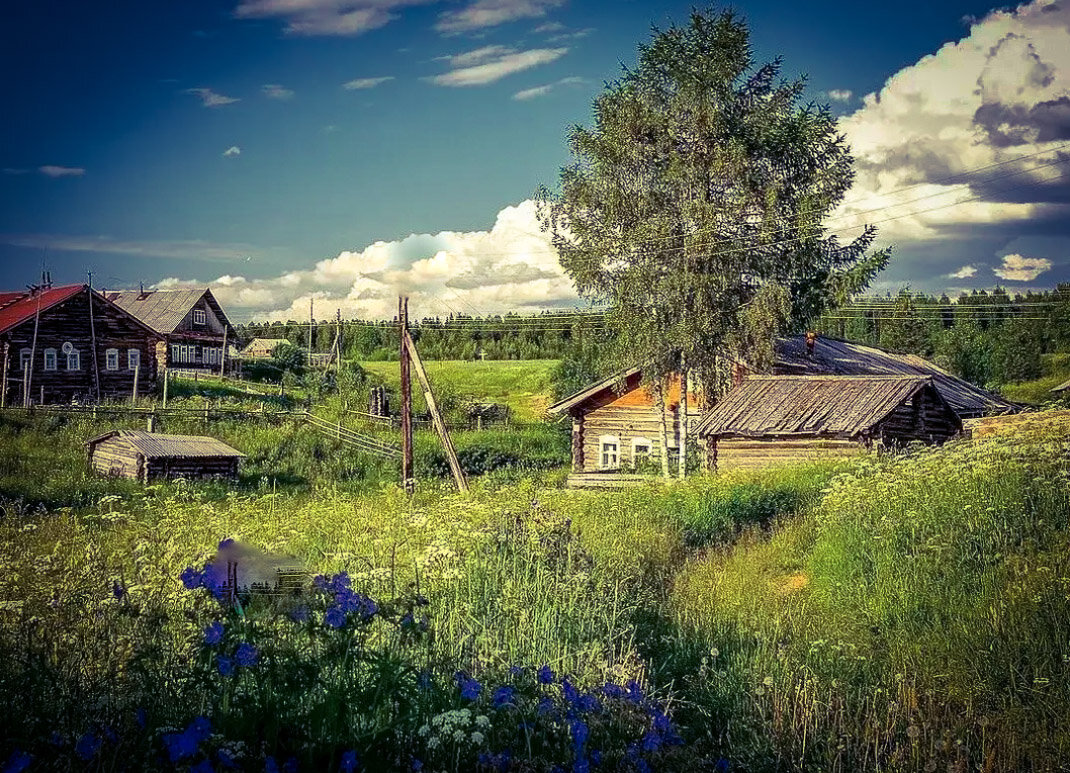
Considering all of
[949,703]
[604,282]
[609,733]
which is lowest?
[949,703]

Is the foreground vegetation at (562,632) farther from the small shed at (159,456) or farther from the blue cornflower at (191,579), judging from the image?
the small shed at (159,456)

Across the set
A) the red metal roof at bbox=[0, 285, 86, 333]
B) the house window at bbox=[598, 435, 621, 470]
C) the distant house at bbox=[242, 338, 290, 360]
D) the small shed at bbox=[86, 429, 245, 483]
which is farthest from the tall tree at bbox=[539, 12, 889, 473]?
the distant house at bbox=[242, 338, 290, 360]

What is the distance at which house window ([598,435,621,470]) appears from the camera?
28.5 meters

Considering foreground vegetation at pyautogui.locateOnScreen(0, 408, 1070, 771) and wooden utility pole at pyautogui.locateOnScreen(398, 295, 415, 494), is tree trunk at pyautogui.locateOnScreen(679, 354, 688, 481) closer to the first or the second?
wooden utility pole at pyautogui.locateOnScreen(398, 295, 415, 494)

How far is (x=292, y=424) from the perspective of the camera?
23.5 m

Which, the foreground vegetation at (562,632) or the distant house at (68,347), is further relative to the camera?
the distant house at (68,347)

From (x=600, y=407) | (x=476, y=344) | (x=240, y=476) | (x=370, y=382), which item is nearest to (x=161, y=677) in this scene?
(x=240, y=476)

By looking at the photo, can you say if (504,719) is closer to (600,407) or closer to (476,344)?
(600,407)

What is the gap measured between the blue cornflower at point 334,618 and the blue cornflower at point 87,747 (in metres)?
0.96

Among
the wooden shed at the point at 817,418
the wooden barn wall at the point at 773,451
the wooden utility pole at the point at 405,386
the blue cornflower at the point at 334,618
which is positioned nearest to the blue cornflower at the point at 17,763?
the blue cornflower at the point at 334,618

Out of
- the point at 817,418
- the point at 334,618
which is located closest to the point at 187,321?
the point at 817,418

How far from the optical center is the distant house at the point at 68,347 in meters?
13.3

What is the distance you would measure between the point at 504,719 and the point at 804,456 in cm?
1963

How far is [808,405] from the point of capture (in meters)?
23.2
